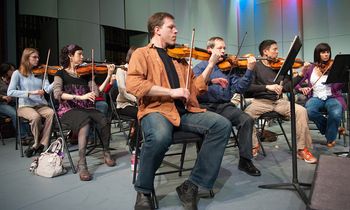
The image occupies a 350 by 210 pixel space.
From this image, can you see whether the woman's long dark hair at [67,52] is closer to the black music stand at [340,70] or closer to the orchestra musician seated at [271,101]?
the orchestra musician seated at [271,101]

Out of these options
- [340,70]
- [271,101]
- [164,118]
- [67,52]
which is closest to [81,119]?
[67,52]

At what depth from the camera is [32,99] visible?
10.5 ft

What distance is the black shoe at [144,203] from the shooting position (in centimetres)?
159

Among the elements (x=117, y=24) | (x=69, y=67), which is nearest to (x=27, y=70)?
(x=69, y=67)

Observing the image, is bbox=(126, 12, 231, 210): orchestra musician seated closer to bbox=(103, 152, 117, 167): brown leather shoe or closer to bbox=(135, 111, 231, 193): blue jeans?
bbox=(135, 111, 231, 193): blue jeans

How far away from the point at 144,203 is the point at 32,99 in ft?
7.22

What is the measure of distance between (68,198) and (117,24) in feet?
15.2

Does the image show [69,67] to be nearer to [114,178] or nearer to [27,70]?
[27,70]

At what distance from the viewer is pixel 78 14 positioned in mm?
5273

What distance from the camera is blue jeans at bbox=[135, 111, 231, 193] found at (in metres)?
1.58

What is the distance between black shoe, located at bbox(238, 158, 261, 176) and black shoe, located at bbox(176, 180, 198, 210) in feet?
2.37

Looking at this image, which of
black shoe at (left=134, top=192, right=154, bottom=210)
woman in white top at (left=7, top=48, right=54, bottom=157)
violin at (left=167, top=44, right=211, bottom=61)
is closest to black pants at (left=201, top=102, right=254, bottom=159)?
violin at (left=167, top=44, right=211, bottom=61)

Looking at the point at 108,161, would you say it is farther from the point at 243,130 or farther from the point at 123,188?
the point at 243,130

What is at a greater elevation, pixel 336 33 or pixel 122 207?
pixel 336 33
